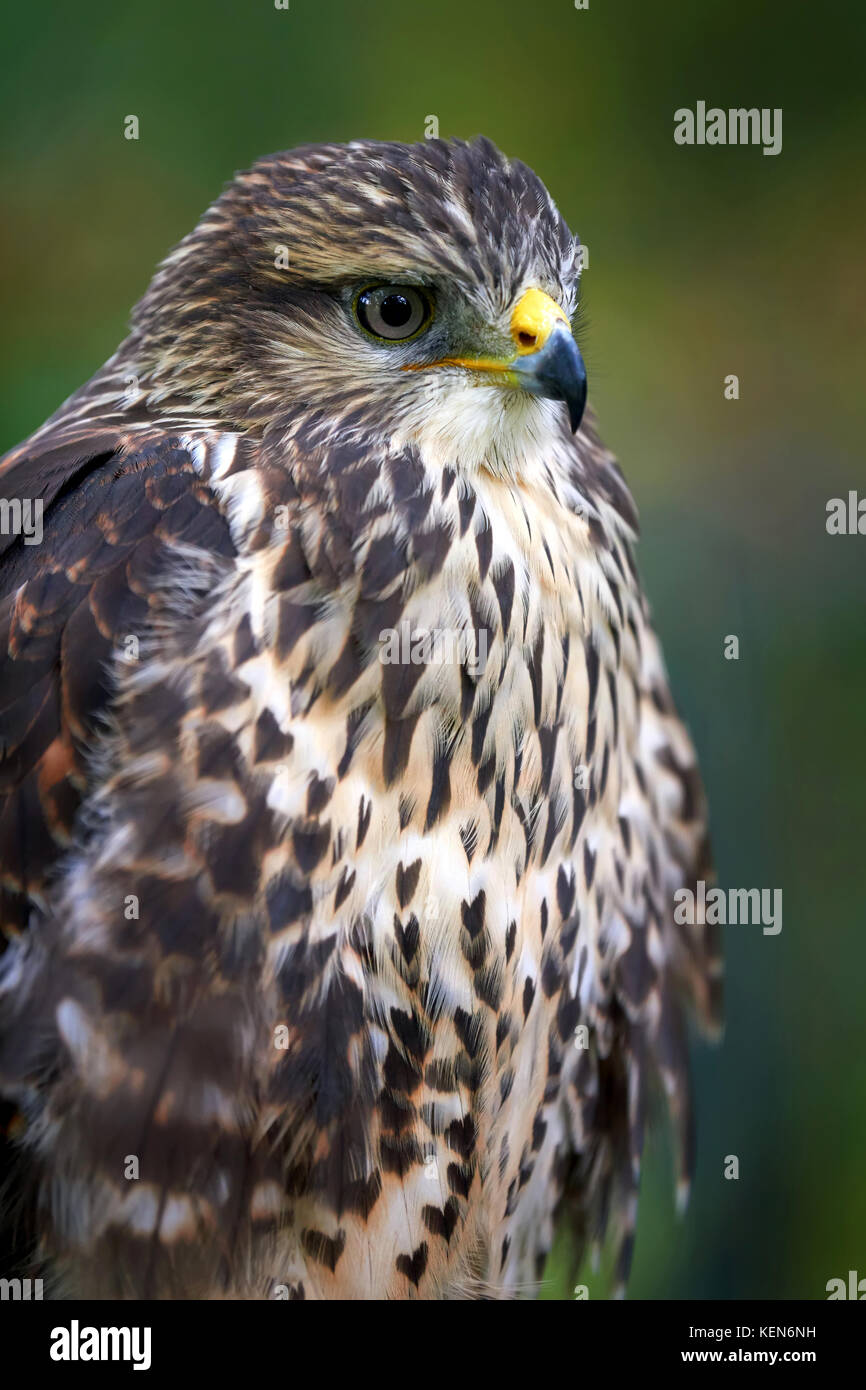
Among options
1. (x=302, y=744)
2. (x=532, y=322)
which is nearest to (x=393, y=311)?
(x=532, y=322)

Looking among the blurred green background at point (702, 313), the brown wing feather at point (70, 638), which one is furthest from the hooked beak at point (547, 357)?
the blurred green background at point (702, 313)

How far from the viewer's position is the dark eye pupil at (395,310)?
4.08 ft

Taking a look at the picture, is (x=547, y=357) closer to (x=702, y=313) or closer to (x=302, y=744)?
(x=302, y=744)

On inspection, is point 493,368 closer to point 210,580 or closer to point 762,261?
point 210,580

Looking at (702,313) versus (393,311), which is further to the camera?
(702,313)

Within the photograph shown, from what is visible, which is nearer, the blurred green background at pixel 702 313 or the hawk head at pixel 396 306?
the hawk head at pixel 396 306

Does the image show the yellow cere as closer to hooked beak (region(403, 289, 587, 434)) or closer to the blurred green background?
hooked beak (region(403, 289, 587, 434))

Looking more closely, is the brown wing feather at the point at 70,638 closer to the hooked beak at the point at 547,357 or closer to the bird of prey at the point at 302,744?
the bird of prey at the point at 302,744

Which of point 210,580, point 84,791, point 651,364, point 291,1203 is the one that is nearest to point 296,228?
point 210,580

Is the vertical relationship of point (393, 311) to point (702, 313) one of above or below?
below

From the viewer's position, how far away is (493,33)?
196 centimetres

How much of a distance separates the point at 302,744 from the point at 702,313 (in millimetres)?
1283

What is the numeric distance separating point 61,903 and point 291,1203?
1.13ft

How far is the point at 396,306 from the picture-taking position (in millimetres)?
1242
